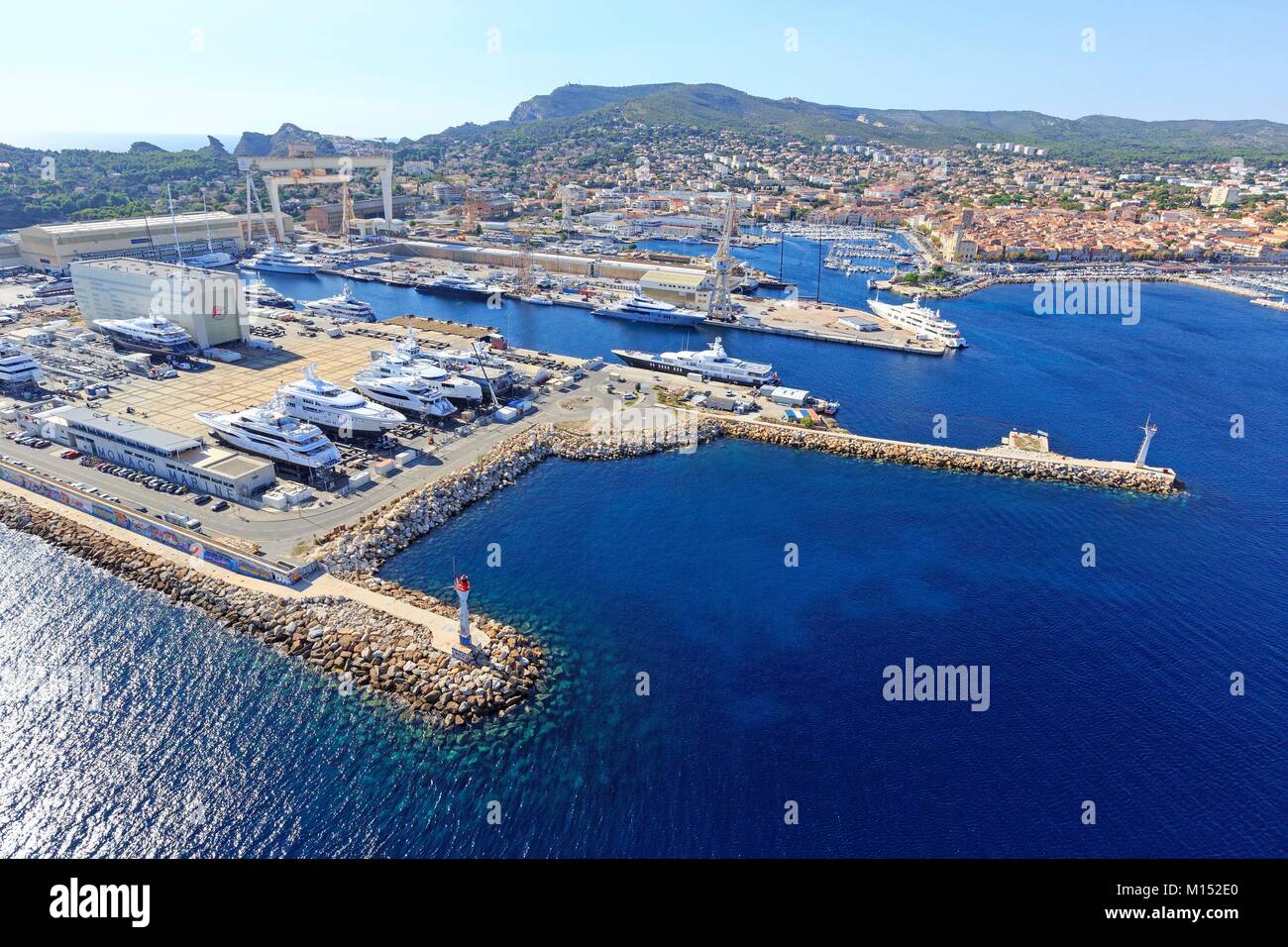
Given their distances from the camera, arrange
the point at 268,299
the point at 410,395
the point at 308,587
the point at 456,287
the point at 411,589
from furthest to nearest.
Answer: the point at 456,287
the point at 268,299
the point at 410,395
the point at 411,589
the point at 308,587

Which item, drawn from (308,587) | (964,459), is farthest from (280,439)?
(964,459)

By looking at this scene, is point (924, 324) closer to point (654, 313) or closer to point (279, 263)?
point (654, 313)

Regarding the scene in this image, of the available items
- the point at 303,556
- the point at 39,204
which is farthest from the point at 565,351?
the point at 39,204

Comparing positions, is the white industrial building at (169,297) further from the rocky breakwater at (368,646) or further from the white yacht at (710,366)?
the white yacht at (710,366)

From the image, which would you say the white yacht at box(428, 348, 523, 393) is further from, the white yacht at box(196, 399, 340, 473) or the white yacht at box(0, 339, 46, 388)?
the white yacht at box(0, 339, 46, 388)

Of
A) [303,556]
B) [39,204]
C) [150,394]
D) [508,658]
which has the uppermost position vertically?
[39,204]

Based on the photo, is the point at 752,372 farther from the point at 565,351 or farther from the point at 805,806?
the point at 805,806

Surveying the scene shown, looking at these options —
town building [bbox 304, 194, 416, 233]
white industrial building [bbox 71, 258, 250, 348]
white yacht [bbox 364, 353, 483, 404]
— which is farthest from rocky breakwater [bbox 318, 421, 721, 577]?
town building [bbox 304, 194, 416, 233]

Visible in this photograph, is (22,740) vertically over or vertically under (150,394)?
under
